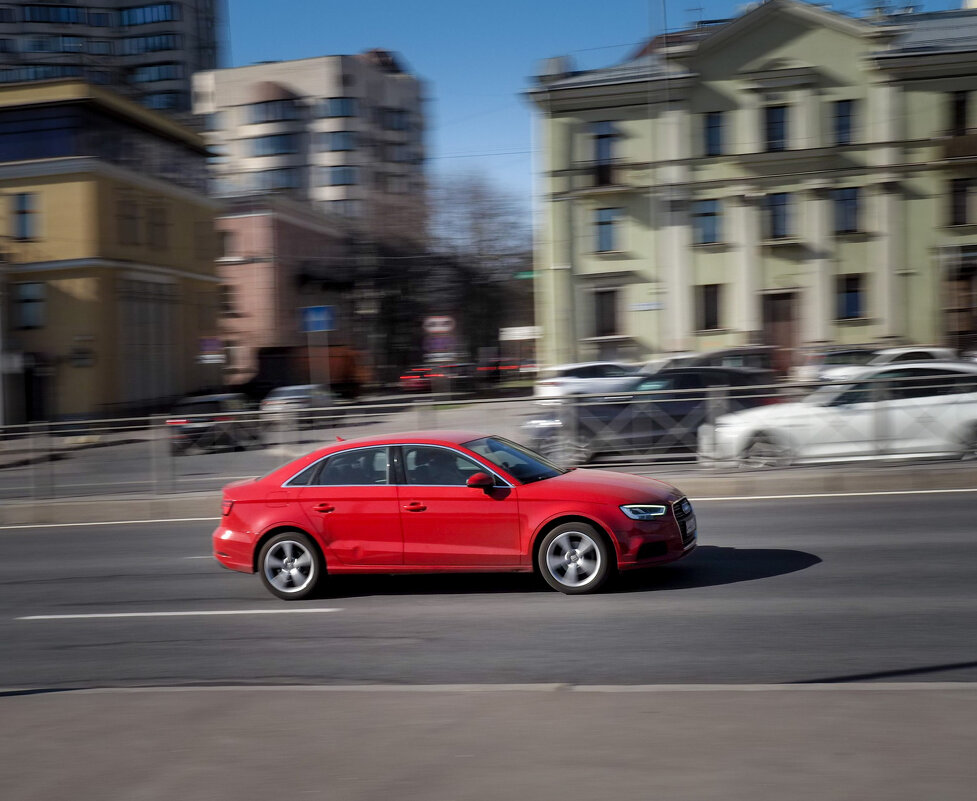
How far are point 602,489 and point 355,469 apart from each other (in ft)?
7.21

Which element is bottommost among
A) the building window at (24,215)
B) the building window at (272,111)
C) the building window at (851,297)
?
the building window at (851,297)

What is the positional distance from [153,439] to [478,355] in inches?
1331

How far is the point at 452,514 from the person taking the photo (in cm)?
923

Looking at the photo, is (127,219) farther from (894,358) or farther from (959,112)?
(959,112)

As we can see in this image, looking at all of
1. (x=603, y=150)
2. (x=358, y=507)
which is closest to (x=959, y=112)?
(x=603, y=150)

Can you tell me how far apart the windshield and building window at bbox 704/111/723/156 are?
1158 inches

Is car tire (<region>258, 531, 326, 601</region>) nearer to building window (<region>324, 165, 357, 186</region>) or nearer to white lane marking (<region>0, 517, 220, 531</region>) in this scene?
white lane marking (<region>0, 517, 220, 531</region>)

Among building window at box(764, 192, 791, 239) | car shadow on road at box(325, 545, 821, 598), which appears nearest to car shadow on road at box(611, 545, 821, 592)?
car shadow on road at box(325, 545, 821, 598)

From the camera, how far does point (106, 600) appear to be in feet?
33.9

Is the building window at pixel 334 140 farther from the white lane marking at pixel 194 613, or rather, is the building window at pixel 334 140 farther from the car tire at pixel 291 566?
the car tire at pixel 291 566

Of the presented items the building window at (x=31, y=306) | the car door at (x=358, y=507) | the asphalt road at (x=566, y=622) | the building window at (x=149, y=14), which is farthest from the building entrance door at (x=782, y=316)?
the building window at (x=149, y=14)

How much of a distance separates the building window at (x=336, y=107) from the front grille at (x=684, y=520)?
74235 mm

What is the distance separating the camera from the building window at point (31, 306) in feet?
124

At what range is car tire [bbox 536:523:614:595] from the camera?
8.80 meters
